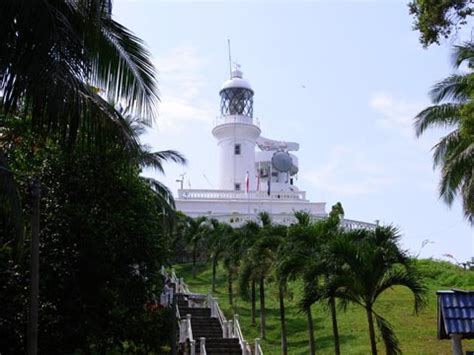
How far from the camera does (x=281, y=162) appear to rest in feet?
227

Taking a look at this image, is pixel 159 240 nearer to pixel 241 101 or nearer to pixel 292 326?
pixel 292 326

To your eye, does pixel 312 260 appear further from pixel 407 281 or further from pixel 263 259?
pixel 263 259

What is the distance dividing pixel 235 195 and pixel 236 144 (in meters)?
8.98

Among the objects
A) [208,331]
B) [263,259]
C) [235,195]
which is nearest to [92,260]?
[263,259]

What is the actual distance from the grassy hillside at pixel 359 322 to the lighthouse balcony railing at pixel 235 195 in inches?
779

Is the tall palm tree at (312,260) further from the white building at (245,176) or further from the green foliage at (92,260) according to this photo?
the white building at (245,176)

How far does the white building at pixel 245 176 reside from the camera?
54719mm

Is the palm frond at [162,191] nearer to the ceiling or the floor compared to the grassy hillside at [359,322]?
nearer to the ceiling

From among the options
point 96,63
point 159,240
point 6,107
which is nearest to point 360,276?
point 159,240

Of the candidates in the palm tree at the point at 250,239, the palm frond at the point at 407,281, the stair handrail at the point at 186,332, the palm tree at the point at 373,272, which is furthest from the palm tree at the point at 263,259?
the palm frond at the point at 407,281

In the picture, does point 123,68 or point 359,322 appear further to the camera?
point 359,322

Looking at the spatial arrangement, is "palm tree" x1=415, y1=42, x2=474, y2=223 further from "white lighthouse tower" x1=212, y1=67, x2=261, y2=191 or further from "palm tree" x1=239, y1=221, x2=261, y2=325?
"white lighthouse tower" x1=212, y1=67, x2=261, y2=191

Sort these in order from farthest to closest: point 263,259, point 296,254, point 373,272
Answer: point 263,259 → point 296,254 → point 373,272

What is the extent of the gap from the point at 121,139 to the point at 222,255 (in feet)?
66.5
